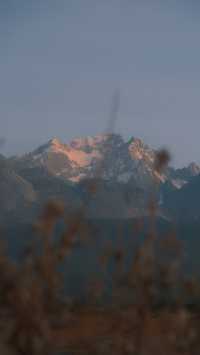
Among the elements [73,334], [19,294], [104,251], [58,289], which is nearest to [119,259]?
[104,251]

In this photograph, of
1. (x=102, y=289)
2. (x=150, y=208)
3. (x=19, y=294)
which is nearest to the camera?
(x=19, y=294)

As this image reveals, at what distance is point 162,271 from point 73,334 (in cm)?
236

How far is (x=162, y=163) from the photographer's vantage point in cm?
584

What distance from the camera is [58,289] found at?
6.18 meters

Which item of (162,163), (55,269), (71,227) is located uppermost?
(162,163)

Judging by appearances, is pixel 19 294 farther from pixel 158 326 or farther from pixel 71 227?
pixel 158 326

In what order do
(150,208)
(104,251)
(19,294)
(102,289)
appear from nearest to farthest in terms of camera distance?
(19,294), (150,208), (104,251), (102,289)

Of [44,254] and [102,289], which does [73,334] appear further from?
[44,254]

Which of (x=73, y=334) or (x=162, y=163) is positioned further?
(x=73, y=334)

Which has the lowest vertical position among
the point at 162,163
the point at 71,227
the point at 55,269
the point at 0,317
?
the point at 0,317

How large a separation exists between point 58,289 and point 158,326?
2.64 meters

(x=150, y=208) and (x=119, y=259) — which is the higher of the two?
(x=150, y=208)

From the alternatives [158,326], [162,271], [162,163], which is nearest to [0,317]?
[162,271]

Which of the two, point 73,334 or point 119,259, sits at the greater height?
point 119,259
